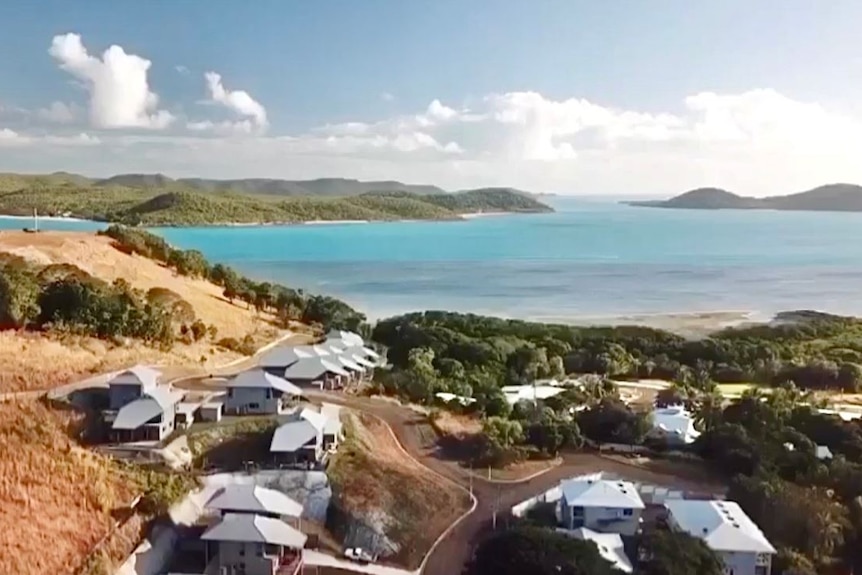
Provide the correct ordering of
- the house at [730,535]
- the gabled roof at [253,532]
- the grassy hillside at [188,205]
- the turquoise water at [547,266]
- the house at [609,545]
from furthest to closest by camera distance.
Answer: the grassy hillside at [188,205], the turquoise water at [547,266], the house at [730,535], the house at [609,545], the gabled roof at [253,532]

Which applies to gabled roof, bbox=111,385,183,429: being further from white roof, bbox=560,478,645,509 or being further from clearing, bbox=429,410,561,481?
white roof, bbox=560,478,645,509

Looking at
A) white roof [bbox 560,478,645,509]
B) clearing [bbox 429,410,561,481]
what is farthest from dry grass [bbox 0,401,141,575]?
white roof [bbox 560,478,645,509]

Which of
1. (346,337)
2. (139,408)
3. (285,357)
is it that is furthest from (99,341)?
(346,337)

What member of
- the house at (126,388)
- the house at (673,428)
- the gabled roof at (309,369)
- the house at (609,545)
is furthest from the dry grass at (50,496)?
the house at (673,428)

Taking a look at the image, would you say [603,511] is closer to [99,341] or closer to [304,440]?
[304,440]

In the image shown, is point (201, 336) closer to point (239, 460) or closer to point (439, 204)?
point (239, 460)

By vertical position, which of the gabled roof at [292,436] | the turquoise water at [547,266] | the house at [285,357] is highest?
the house at [285,357]

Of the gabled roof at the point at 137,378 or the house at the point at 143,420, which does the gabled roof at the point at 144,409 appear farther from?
the gabled roof at the point at 137,378
